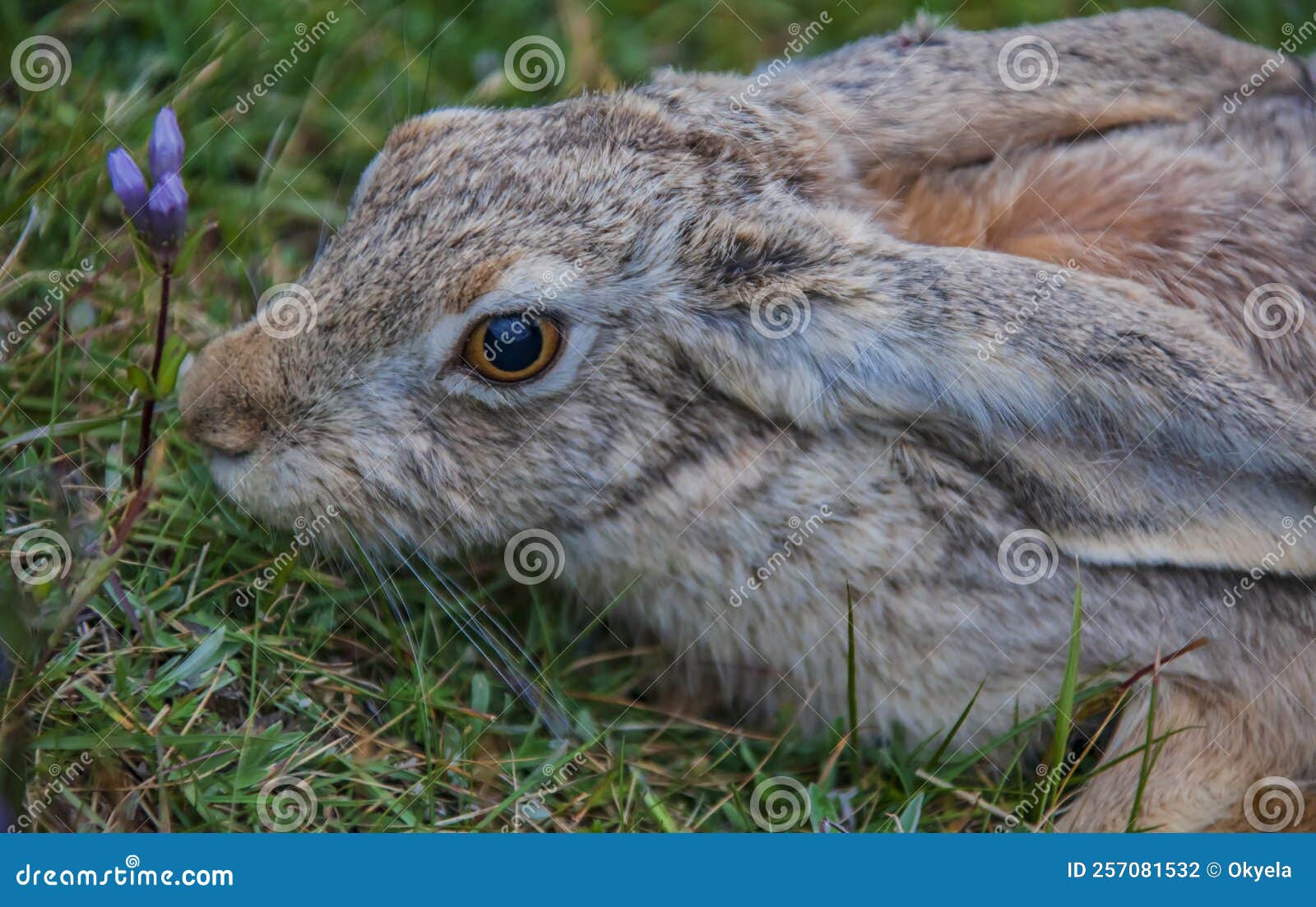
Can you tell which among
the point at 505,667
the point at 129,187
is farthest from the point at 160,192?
the point at 505,667

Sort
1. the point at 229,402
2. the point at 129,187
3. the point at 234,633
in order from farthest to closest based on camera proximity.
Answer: the point at 234,633
the point at 229,402
the point at 129,187

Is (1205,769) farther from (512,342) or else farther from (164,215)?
(164,215)

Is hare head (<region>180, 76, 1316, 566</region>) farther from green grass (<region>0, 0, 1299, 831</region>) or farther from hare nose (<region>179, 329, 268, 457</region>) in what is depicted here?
green grass (<region>0, 0, 1299, 831</region>)

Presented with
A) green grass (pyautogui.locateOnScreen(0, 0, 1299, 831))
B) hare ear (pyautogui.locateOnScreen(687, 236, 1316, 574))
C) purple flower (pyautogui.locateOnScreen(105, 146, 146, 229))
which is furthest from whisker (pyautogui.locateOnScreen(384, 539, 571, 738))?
purple flower (pyautogui.locateOnScreen(105, 146, 146, 229))

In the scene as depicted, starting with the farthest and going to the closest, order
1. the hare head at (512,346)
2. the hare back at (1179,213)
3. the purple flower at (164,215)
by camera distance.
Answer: the hare back at (1179,213) → the hare head at (512,346) → the purple flower at (164,215)

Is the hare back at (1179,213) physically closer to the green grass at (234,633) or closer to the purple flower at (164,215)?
the green grass at (234,633)

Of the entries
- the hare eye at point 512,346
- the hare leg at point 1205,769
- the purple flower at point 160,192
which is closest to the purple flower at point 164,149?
the purple flower at point 160,192
